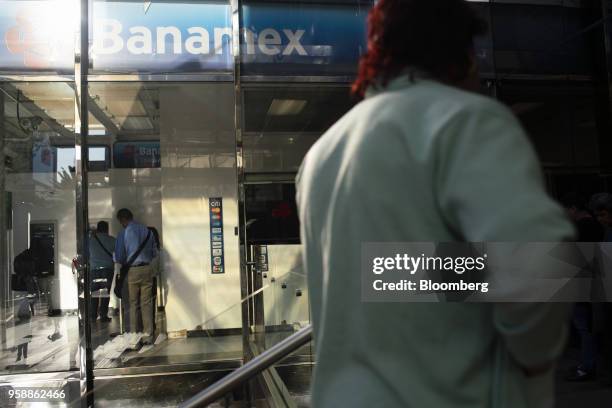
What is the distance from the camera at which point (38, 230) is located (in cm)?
643

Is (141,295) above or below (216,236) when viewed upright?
below

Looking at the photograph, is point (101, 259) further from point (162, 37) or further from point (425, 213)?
point (425, 213)

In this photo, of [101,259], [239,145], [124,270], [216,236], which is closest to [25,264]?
[101,259]

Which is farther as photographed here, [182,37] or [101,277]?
[101,277]

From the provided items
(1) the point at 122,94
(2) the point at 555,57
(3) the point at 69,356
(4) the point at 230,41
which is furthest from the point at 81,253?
(2) the point at 555,57

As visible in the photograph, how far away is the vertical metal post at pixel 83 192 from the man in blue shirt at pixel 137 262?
969 millimetres

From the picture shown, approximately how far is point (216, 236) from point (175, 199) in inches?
27.0

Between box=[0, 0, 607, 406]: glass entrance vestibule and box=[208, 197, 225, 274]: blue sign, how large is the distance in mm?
815

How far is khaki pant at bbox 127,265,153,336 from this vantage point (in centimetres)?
658

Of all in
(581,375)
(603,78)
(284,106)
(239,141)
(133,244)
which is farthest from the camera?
(133,244)

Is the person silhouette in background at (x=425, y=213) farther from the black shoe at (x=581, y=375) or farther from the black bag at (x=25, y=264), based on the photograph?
the black bag at (x=25, y=264)

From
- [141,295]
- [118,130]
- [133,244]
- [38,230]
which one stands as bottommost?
[141,295]

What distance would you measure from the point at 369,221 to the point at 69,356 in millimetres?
5939

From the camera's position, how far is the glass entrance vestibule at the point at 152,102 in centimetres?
518
